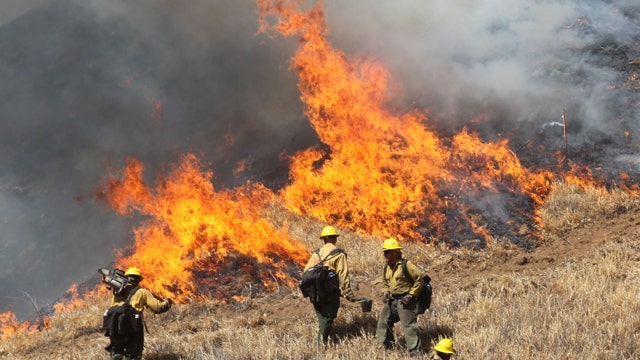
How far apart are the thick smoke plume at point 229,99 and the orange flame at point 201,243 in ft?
8.60

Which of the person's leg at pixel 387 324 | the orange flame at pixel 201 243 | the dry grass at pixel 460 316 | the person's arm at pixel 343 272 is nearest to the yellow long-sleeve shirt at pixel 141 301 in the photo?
the dry grass at pixel 460 316

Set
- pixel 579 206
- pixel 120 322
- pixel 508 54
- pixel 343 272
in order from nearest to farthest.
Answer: pixel 120 322 < pixel 343 272 < pixel 579 206 < pixel 508 54

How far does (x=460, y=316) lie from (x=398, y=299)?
139cm

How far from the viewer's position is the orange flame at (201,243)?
9.81 metres

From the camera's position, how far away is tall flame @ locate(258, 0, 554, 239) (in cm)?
1124

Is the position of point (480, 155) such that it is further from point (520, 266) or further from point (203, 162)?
point (203, 162)

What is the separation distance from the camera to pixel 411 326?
17.8 feet

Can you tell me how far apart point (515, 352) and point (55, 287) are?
22423 millimetres

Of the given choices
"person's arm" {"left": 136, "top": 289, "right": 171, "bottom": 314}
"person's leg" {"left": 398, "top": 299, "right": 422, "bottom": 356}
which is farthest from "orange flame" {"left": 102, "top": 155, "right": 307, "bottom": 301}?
"person's leg" {"left": 398, "top": 299, "right": 422, "bottom": 356}

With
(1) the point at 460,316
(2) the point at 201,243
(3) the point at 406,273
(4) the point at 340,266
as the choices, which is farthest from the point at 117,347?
(2) the point at 201,243

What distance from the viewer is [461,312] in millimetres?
6598

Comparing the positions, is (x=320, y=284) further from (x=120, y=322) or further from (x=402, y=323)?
(x=120, y=322)

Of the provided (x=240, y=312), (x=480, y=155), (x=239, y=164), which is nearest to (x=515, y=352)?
(x=240, y=312)

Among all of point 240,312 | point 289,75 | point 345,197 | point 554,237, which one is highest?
point 289,75
